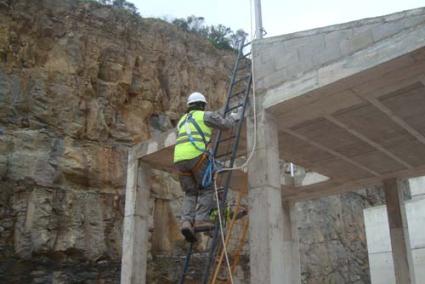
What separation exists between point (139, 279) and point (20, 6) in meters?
12.2

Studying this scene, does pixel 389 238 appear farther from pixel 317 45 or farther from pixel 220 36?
pixel 220 36

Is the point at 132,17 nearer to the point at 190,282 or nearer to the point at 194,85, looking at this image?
the point at 194,85

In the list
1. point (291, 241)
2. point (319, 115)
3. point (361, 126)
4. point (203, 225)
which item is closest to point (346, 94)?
point (319, 115)

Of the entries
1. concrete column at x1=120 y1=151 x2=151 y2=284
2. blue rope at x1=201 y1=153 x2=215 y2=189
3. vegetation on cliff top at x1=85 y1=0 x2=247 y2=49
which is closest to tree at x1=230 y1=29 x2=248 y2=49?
vegetation on cliff top at x1=85 y1=0 x2=247 y2=49

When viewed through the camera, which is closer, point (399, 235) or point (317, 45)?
point (317, 45)

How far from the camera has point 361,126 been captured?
26.0 feet

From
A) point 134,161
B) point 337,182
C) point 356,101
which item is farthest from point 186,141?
point 337,182

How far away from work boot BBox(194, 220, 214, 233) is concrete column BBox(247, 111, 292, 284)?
0.69 metres

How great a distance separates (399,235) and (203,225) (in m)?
6.26

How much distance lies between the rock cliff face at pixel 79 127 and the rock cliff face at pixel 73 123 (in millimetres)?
35

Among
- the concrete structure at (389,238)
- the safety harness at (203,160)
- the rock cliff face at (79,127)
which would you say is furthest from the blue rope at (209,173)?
the concrete structure at (389,238)

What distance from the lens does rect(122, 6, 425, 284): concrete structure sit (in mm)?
5723

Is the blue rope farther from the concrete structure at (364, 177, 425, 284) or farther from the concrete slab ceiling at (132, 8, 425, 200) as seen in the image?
the concrete structure at (364, 177, 425, 284)

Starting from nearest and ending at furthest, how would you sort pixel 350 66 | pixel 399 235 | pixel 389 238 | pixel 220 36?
pixel 350 66 → pixel 399 235 → pixel 389 238 → pixel 220 36
